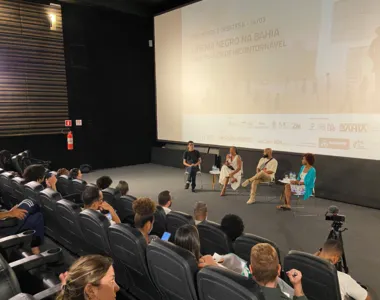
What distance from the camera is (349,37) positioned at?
5.30m

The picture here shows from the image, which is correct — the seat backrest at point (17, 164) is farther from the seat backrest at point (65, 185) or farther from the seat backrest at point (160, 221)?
the seat backrest at point (160, 221)

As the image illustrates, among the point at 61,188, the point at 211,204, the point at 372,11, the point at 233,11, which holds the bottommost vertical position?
the point at 211,204

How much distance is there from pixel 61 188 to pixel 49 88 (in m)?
4.56

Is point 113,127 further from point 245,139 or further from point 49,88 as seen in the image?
point 245,139

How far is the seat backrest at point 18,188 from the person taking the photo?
3669 millimetres

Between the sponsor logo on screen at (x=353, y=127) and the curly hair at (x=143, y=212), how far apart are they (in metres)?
4.15

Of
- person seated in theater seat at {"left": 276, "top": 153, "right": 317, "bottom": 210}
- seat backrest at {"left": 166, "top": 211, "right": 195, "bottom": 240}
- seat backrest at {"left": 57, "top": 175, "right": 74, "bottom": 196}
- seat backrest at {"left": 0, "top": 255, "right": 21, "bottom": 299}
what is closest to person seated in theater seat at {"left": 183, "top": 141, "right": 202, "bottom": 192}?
person seated in theater seat at {"left": 276, "top": 153, "right": 317, "bottom": 210}

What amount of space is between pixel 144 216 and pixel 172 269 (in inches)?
33.1

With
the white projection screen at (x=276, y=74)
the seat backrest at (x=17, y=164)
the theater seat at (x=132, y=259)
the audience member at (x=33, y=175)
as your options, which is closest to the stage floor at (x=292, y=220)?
the white projection screen at (x=276, y=74)

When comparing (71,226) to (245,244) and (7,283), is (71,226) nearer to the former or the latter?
(7,283)

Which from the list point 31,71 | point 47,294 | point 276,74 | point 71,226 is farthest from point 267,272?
point 31,71

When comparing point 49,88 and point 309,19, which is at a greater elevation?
point 309,19

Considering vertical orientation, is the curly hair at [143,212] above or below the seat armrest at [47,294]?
above

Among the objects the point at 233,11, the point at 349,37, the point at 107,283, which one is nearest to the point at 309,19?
the point at 349,37
